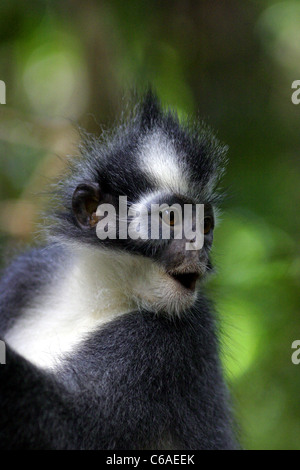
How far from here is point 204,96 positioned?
7797 mm

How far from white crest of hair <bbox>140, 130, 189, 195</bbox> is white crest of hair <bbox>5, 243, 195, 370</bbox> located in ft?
1.72

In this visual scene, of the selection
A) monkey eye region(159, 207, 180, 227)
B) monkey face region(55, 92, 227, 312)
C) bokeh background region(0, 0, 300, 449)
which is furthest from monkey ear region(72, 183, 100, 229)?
bokeh background region(0, 0, 300, 449)

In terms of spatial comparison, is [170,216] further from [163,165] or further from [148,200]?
[163,165]

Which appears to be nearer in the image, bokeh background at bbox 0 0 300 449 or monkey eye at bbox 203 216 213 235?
monkey eye at bbox 203 216 213 235

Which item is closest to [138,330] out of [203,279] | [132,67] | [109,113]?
[203,279]

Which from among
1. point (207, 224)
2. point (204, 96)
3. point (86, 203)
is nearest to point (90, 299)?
point (86, 203)

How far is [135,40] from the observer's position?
312 inches

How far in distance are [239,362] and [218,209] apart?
1.75 m

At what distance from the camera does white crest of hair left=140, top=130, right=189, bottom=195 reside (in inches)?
157

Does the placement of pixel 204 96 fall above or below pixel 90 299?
above

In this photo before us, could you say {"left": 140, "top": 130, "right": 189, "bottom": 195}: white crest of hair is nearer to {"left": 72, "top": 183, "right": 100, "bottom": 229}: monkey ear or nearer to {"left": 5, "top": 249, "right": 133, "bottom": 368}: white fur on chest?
{"left": 72, "top": 183, "right": 100, "bottom": 229}: monkey ear

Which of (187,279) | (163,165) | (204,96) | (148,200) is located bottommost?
(187,279)

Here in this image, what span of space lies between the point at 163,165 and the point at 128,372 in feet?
4.44
